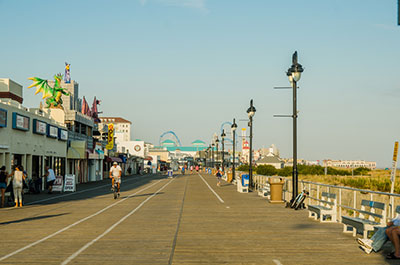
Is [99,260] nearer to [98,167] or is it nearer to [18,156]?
[18,156]

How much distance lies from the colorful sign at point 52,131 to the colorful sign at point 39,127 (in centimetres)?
107

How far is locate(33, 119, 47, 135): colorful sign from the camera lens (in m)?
36.1

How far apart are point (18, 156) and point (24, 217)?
1659 cm

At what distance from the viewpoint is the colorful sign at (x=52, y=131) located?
131 ft

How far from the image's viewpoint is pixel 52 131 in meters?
41.2

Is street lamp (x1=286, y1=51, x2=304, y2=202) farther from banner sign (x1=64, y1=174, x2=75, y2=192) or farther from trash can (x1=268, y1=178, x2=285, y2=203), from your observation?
banner sign (x1=64, y1=174, x2=75, y2=192)

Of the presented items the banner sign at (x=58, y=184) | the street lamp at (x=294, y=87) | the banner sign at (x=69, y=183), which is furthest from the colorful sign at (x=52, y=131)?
the street lamp at (x=294, y=87)

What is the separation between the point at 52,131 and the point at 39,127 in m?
4.18

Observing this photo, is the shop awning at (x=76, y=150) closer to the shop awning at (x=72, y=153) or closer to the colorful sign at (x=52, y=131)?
the shop awning at (x=72, y=153)

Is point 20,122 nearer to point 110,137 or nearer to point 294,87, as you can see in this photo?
point 294,87

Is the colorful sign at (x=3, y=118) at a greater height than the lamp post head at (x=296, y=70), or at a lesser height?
lesser

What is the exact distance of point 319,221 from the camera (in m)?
16.2

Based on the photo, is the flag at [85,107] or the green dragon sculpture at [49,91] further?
the flag at [85,107]

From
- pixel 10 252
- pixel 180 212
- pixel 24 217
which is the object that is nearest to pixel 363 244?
pixel 10 252
